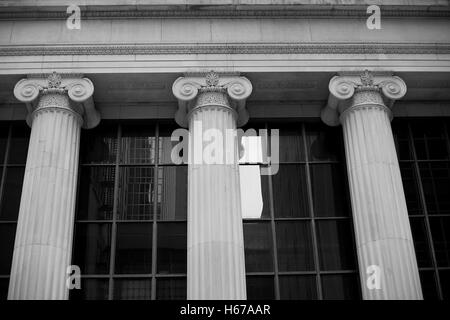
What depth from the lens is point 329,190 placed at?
21.5m

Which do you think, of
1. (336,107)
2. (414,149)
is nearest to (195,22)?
(336,107)

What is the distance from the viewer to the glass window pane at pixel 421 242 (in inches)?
809

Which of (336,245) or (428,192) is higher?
(428,192)

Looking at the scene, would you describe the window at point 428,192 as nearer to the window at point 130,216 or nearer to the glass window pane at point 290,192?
the glass window pane at point 290,192

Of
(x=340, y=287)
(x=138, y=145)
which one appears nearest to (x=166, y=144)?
(x=138, y=145)

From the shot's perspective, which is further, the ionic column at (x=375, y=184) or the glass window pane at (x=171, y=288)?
the glass window pane at (x=171, y=288)

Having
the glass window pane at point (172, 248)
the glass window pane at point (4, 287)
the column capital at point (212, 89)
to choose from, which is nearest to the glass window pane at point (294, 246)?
the glass window pane at point (172, 248)

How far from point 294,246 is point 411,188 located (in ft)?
16.0

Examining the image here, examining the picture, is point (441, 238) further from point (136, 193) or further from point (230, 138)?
point (136, 193)

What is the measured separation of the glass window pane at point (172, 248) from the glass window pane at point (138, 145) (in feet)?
8.79

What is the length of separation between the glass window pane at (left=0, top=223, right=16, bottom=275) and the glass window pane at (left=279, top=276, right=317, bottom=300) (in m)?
8.92

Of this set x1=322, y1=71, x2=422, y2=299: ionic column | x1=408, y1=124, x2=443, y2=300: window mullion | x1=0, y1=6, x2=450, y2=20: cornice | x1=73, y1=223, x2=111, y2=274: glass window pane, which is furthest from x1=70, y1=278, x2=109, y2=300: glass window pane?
x1=408, y1=124, x2=443, y2=300: window mullion

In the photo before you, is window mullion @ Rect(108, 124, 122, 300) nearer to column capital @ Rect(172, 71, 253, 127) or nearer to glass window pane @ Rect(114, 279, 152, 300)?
glass window pane @ Rect(114, 279, 152, 300)

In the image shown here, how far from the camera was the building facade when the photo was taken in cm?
1944
